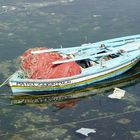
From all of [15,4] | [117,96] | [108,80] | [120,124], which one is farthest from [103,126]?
[15,4]

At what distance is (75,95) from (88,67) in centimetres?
123

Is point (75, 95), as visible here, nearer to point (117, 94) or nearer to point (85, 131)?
point (117, 94)

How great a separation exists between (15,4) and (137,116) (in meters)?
11.9

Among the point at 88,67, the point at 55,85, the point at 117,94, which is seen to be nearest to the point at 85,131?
the point at 117,94

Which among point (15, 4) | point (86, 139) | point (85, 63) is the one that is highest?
point (15, 4)

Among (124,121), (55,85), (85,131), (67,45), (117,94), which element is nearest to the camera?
(85,131)

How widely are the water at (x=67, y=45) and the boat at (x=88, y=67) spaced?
0.43 meters

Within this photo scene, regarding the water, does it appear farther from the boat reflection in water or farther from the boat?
the boat

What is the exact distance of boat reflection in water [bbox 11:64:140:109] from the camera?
592 inches

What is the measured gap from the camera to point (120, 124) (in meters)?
13.3

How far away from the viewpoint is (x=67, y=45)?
1875cm

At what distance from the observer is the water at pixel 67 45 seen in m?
13.1

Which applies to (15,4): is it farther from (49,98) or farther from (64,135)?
(64,135)

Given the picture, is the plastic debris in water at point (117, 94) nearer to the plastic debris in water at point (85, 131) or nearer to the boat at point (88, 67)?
the boat at point (88, 67)
